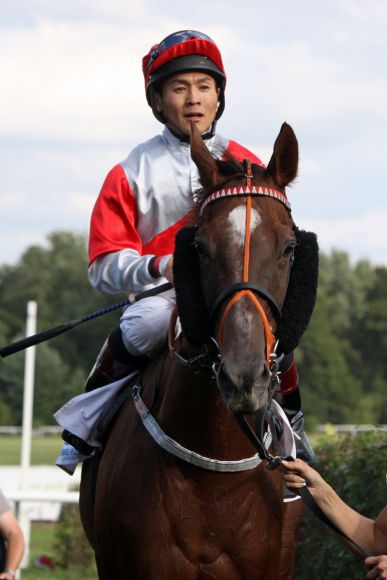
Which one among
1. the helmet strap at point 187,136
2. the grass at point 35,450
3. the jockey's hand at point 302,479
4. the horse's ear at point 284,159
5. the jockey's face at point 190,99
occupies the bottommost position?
the grass at point 35,450

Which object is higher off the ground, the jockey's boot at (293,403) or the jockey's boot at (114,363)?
the jockey's boot at (114,363)

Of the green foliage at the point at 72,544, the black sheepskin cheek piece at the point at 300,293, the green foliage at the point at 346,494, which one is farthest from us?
the green foliage at the point at 72,544

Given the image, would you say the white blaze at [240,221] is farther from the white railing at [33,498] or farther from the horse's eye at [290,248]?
the white railing at [33,498]

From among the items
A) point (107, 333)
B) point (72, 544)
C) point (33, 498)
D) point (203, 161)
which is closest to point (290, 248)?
point (203, 161)

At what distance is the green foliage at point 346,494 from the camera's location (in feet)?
23.0

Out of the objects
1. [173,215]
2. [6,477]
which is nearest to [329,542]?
[173,215]

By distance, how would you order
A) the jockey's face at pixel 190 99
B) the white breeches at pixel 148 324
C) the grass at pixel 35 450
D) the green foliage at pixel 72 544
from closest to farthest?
the white breeches at pixel 148 324 → the jockey's face at pixel 190 99 → the green foliage at pixel 72 544 → the grass at pixel 35 450

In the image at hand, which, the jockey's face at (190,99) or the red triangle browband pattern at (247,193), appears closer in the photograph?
the red triangle browband pattern at (247,193)

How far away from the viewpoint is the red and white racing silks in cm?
543

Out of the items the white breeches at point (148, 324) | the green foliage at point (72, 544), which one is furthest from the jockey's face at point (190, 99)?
the green foliage at point (72, 544)

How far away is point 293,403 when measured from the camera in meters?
5.38

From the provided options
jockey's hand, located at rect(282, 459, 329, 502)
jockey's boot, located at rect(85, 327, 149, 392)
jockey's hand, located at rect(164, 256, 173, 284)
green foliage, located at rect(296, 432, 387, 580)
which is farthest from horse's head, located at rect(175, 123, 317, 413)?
green foliage, located at rect(296, 432, 387, 580)

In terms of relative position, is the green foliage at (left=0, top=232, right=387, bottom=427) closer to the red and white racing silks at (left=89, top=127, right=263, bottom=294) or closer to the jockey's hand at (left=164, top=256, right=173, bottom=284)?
the red and white racing silks at (left=89, top=127, right=263, bottom=294)

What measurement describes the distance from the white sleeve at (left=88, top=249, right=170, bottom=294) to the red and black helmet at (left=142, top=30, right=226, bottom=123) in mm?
852
